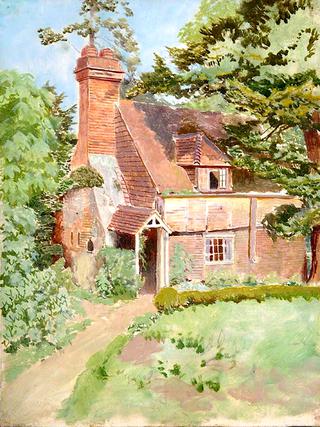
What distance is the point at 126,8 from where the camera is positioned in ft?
15.5

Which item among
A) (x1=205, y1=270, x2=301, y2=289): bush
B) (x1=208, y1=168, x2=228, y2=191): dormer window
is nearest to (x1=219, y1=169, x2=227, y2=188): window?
(x1=208, y1=168, x2=228, y2=191): dormer window

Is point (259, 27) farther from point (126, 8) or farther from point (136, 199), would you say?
point (136, 199)

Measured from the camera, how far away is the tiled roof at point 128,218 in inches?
188

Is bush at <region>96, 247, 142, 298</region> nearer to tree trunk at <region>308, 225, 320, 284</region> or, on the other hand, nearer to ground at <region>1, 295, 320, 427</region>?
ground at <region>1, 295, 320, 427</region>

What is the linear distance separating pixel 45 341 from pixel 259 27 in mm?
2939

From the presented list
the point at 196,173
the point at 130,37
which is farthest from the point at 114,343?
the point at 130,37

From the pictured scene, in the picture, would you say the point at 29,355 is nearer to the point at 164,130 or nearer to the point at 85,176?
the point at 85,176

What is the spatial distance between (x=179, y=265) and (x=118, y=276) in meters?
0.49

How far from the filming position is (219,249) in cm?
491

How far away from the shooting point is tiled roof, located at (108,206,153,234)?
4787 millimetres

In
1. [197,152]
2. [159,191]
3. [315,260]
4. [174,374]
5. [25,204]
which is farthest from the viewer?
[315,260]

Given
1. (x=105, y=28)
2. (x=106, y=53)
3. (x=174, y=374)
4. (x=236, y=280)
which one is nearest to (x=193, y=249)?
(x=236, y=280)

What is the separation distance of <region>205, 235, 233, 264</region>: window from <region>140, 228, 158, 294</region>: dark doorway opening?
→ 1.37 ft

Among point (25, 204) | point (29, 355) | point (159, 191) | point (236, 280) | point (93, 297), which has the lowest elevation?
point (29, 355)
